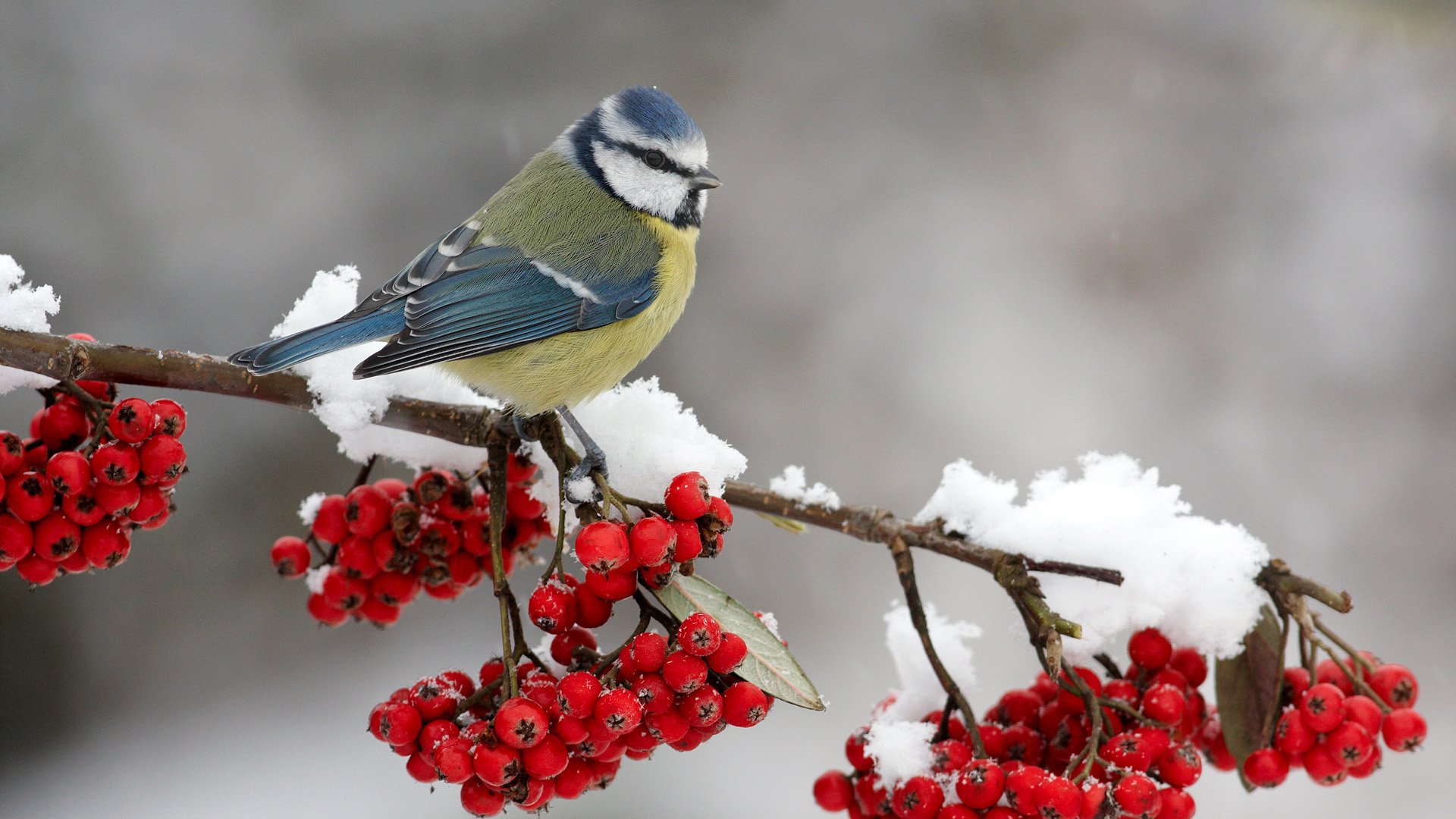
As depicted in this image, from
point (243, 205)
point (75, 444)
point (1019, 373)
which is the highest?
point (1019, 373)

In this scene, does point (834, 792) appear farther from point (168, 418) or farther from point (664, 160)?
point (664, 160)

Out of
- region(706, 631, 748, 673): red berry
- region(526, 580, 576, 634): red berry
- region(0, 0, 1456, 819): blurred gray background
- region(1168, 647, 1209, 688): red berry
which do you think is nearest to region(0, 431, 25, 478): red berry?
region(526, 580, 576, 634): red berry

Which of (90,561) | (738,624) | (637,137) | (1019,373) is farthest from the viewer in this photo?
(1019,373)

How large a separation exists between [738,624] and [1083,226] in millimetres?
3633

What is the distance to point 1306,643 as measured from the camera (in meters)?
1.63

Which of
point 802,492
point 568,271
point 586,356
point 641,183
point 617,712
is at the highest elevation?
point 641,183

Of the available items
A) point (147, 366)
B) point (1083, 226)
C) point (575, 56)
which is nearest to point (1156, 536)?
point (147, 366)

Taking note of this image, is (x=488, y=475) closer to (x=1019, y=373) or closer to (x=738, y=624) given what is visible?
(x=738, y=624)

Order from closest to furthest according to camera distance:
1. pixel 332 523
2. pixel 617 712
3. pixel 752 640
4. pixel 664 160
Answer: pixel 617 712 < pixel 752 640 < pixel 332 523 < pixel 664 160

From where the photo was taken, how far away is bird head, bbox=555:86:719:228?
7.27 ft

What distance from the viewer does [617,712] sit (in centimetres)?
122

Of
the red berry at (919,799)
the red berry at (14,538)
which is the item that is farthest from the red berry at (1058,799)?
the red berry at (14,538)

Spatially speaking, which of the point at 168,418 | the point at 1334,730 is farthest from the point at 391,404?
the point at 1334,730

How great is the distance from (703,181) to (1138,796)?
4.84ft
